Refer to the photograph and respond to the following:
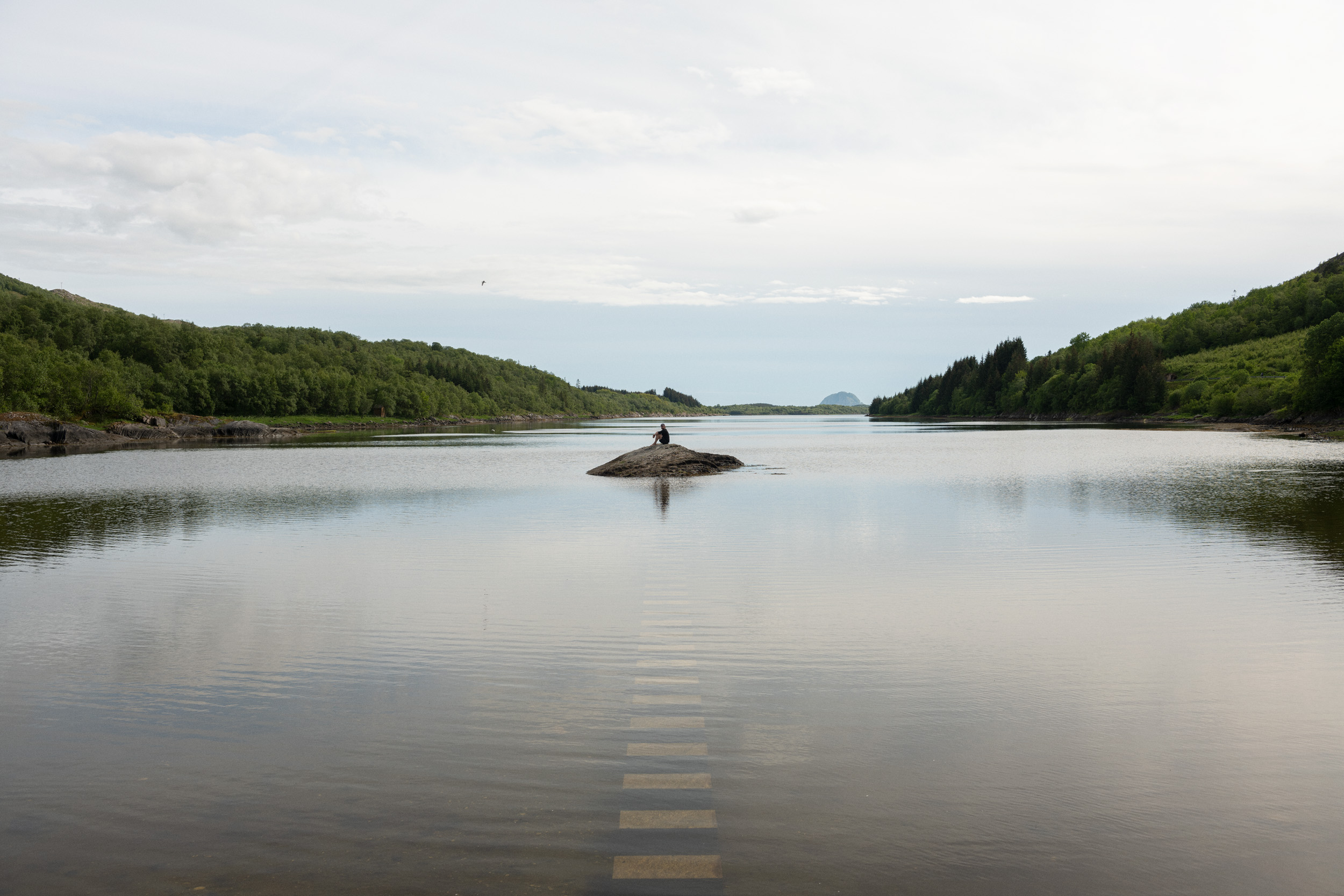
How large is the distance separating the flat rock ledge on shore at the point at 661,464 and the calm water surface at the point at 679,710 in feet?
67.4

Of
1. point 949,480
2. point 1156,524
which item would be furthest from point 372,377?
point 1156,524

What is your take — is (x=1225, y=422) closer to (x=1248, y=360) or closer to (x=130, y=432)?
(x=1248, y=360)

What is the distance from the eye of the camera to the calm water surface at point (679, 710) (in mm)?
5781

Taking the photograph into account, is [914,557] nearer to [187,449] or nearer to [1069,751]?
[1069,751]

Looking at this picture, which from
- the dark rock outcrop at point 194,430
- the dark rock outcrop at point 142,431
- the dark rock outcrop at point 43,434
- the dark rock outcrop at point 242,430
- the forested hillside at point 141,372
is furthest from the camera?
the dark rock outcrop at point 242,430

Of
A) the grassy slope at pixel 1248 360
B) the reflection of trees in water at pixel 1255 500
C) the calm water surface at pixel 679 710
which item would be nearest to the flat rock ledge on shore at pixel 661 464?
the reflection of trees in water at pixel 1255 500

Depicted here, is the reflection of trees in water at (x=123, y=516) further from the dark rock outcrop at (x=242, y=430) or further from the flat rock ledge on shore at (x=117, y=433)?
the dark rock outcrop at (x=242, y=430)

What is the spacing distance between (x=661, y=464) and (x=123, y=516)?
929 inches

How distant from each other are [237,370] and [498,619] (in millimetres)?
149056

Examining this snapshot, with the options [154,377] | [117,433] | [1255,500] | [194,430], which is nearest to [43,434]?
[117,433]

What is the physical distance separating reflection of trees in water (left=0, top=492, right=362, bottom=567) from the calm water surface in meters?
0.81

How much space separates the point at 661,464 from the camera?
4309cm

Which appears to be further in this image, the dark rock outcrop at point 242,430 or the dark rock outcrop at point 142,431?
the dark rock outcrop at point 242,430

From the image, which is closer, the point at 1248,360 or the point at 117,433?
the point at 117,433
